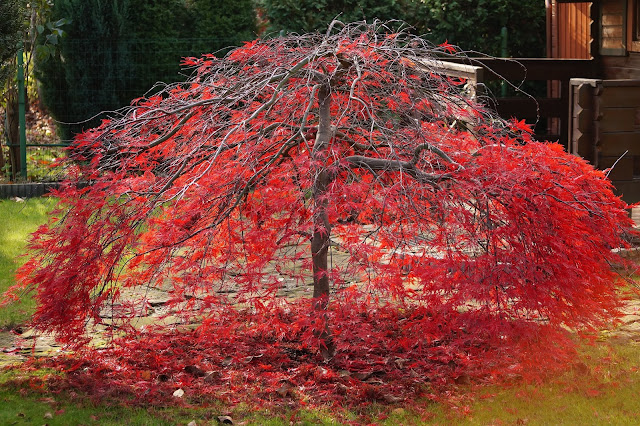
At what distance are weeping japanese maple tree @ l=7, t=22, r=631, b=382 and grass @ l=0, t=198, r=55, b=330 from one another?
3.79 ft

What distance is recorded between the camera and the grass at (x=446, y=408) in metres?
4.40

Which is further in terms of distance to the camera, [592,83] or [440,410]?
[592,83]

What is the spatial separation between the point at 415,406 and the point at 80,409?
6.12ft

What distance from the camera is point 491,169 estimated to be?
4500mm

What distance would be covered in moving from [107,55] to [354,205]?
27.8ft

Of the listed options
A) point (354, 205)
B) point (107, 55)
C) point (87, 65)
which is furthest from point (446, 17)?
point (354, 205)

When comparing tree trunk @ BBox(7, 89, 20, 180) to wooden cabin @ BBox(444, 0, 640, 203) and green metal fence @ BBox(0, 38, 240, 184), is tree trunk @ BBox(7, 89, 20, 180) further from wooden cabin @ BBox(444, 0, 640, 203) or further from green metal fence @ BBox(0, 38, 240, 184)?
wooden cabin @ BBox(444, 0, 640, 203)

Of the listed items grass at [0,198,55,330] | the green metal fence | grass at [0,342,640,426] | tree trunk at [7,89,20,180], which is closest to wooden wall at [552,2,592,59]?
the green metal fence

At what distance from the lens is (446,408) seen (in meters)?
4.57

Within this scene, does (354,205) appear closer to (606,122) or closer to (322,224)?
(322,224)

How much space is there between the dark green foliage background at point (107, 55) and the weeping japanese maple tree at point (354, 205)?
6.53 m

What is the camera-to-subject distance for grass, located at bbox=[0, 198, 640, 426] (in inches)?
173

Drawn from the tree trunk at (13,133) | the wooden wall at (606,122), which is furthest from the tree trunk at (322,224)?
the tree trunk at (13,133)

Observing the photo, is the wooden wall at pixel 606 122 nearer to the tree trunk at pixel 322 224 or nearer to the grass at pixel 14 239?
the tree trunk at pixel 322 224
